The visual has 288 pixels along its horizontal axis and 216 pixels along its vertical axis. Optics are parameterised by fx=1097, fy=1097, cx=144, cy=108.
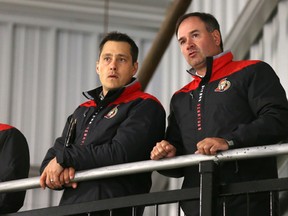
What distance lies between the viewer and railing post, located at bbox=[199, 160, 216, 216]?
4293 mm

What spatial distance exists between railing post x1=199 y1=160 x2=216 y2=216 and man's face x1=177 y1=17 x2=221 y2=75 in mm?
712

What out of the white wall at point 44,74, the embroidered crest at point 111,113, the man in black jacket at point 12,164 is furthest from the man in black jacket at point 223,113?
the white wall at point 44,74

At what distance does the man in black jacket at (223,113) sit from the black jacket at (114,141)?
117 millimetres

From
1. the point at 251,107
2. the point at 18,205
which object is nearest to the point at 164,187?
the point at 18,205

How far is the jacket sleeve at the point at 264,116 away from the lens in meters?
4.45

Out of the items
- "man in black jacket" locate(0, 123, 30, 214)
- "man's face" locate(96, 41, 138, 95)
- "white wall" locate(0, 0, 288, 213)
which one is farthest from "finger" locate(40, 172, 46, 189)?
"white wall" locate(0, 0, 288, 213)

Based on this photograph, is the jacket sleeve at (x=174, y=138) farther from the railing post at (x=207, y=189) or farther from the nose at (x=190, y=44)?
the railing post at (x=207, y=189)

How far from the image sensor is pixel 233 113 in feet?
15.3

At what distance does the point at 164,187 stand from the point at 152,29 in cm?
242

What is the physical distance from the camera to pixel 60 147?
5121 millimetres

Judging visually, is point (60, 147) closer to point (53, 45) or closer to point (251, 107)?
point (251, 107)

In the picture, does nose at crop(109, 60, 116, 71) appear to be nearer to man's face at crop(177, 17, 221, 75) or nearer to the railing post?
man's face at crop(177, 17, 221, 75)

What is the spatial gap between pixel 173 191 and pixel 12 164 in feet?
3.84

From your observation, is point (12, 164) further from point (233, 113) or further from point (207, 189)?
point (207, 189)
